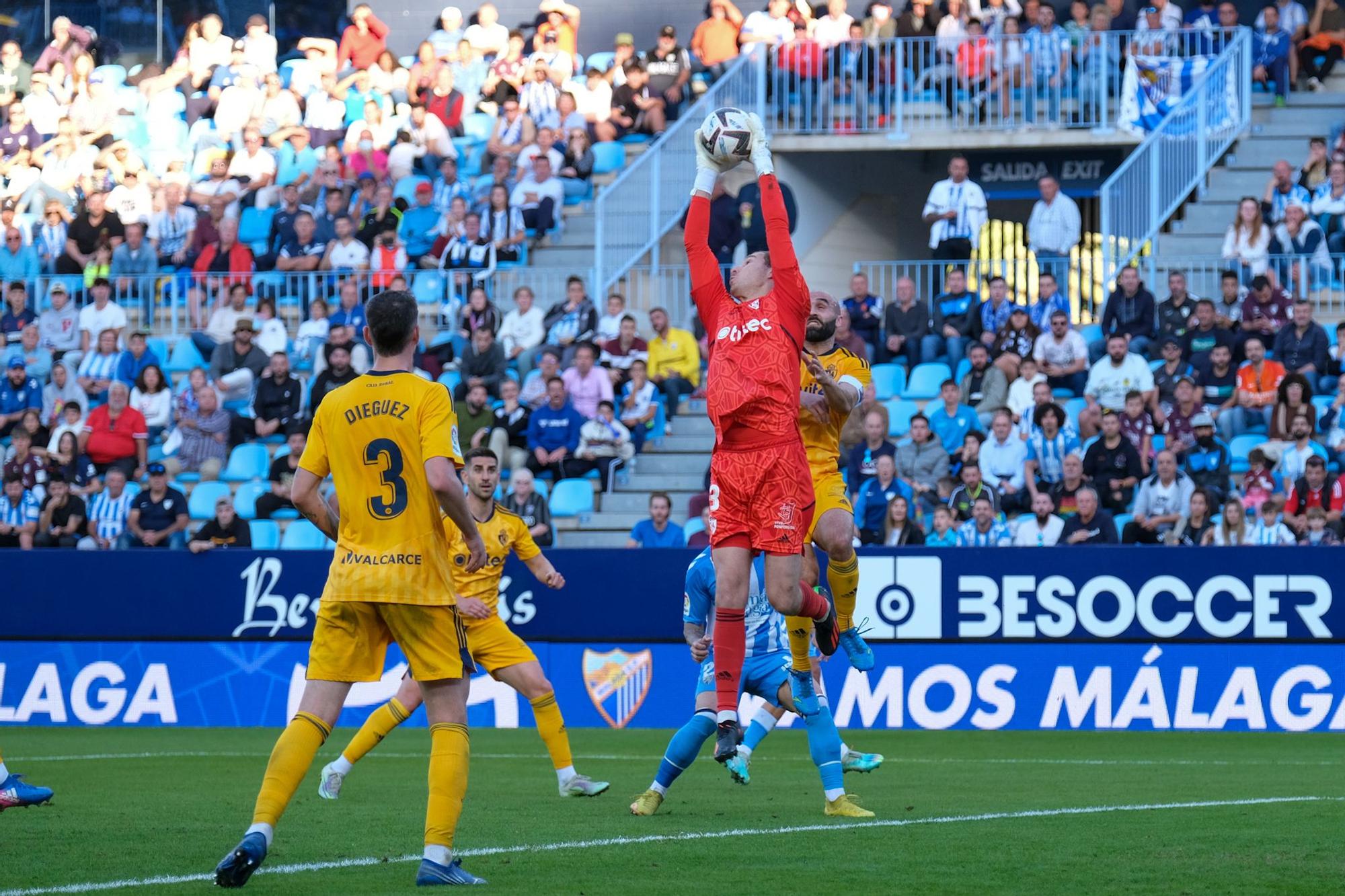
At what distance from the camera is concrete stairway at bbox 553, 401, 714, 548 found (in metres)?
19.9

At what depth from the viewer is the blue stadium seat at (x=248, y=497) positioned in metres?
21.0

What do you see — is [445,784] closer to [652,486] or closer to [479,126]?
[652,486]

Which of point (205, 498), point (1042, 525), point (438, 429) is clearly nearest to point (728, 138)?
point (438, 429)

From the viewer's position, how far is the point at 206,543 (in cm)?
1747

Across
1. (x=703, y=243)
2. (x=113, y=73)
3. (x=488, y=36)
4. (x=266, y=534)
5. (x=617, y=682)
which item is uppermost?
(x=488, y=36)

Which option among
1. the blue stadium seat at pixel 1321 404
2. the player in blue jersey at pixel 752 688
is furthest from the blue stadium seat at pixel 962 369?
the player in blue jersey at pixel 752 688

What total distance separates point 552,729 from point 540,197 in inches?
560

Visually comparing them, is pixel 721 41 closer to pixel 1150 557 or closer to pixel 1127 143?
pixel 1127 143

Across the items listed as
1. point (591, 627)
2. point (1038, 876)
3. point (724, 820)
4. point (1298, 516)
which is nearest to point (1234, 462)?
point (1298, 516)

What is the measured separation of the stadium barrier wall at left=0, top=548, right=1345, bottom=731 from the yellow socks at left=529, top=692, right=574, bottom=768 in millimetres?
5713

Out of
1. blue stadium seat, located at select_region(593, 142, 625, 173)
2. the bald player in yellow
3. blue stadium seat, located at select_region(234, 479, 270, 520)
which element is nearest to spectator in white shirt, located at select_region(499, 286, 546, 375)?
blue stadium seat, located at select_region(234, 479, 270, 520)

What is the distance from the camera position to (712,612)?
1112 cm

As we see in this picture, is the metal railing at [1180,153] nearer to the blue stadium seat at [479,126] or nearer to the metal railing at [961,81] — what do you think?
the metal railing at [961,81]

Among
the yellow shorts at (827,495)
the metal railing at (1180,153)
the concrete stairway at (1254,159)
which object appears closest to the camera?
the yellow shorts at (827,495)
